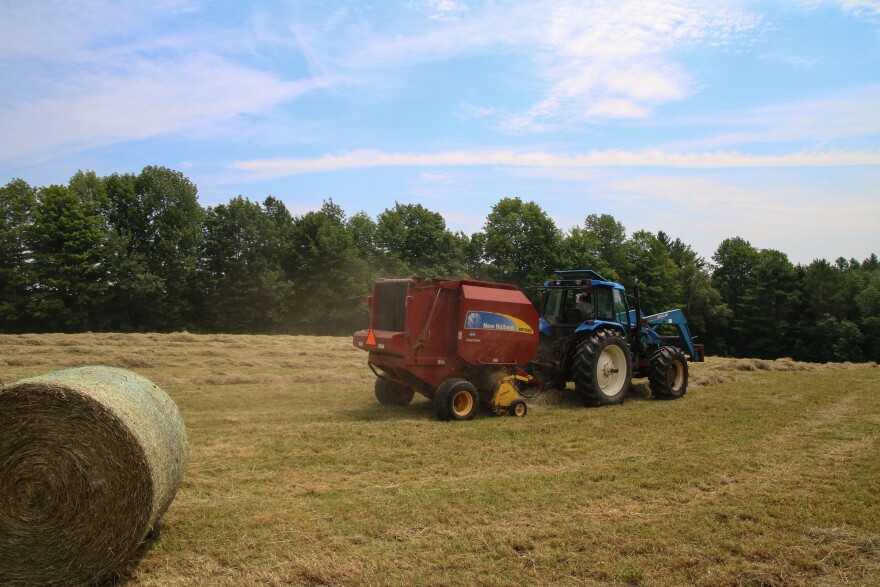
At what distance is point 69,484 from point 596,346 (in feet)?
27.7

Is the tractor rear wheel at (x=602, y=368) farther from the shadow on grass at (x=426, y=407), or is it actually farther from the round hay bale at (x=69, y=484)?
the round hay bale at (x=69, y=484)

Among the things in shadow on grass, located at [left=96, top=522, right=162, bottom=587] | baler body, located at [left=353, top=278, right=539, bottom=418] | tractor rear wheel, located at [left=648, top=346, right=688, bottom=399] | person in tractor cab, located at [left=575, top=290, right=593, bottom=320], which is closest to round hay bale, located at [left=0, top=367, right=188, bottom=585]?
shadow on grass, located at [left=96, top=522, right=162, bottom=587]

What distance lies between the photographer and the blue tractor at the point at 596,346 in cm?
1082

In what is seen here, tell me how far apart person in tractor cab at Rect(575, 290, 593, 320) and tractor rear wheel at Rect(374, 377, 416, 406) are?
3530 millimetres

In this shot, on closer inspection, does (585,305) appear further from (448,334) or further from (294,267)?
(294,267)

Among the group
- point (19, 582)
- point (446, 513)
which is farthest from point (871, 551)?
point (19, 582)

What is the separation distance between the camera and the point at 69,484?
13.3ft

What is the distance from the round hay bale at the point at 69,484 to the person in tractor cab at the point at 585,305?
8.72 m

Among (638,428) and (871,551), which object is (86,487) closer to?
(871,551)

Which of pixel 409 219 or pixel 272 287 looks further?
pixel 409 219

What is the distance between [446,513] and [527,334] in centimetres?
562

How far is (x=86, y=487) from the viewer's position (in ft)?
13.3

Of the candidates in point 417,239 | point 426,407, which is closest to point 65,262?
point 417,239

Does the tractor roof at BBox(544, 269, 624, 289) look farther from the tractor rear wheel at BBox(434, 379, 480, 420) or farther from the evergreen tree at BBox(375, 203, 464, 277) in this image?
the evergreen tree at BBox(375, 203, 464, 277)
